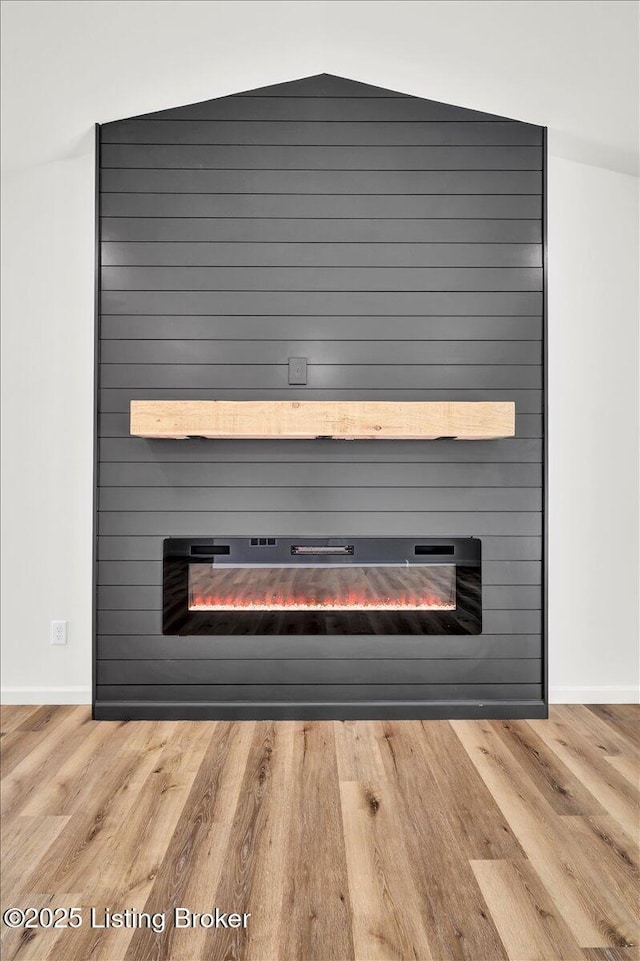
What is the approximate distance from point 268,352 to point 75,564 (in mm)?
1430

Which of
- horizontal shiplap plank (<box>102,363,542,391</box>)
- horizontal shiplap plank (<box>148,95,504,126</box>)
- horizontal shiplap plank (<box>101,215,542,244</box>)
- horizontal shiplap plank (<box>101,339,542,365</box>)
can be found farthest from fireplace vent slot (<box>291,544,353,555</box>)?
horizontal shiplap plank (<box>148,95,504,126</box>)

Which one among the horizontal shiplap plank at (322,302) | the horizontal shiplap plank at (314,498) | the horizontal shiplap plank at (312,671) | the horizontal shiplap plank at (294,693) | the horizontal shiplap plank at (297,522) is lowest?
the horizontal shiplap plank at (294,693)

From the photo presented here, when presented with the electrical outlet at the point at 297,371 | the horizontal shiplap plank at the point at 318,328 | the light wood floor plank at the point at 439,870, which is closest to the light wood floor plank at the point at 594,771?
the light wood floor plank at the point at 439,870

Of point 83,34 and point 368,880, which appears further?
point 83,34

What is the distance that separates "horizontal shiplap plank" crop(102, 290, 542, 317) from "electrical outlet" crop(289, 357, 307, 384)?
231mm

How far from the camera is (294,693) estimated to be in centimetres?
296

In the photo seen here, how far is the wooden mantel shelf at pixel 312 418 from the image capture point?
2.66 metres

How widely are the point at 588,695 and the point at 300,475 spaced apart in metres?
1.84

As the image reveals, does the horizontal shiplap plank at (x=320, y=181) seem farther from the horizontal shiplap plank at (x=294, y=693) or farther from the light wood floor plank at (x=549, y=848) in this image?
the light wood floor plank at (x=549, y=848)

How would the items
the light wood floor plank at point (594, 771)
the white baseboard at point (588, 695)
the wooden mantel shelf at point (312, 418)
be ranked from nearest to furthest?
1. the light wood floor plank at point (594, 771)
2. the wooden mantel shelf at point (312, 418)
3. the white baseboard at point (588, 695)

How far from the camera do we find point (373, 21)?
2.44m

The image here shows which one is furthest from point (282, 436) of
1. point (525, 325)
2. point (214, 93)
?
point (214, 93)

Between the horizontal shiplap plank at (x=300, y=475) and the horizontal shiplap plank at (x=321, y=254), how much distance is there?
3.20 ft

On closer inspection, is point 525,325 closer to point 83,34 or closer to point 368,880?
point 83,34
